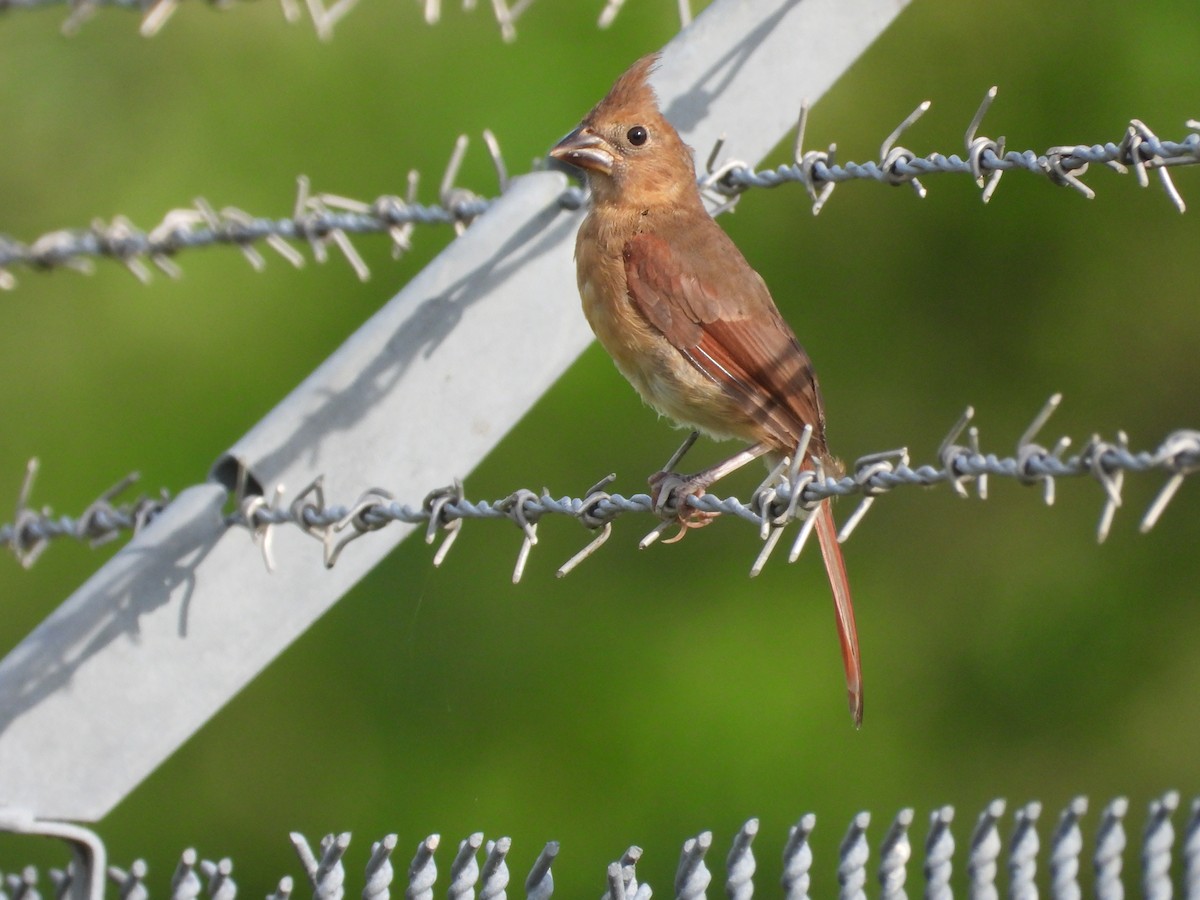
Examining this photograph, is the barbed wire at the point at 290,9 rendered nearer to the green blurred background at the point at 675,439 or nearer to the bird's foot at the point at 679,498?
the bird's foot at the point at 679,498

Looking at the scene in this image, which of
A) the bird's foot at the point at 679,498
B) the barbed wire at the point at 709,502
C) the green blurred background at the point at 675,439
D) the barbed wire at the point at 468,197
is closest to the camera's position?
the barbed wire at the point at 709,502

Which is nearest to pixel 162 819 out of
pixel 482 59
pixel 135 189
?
pixel 135 189

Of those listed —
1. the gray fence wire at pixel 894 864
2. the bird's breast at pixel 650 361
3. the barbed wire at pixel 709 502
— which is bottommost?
the gray fence wire at pixel 894 864

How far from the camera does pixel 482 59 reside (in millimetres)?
6801

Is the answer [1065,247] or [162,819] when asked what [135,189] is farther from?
[1065,247]

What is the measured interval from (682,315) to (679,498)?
29.4 inches

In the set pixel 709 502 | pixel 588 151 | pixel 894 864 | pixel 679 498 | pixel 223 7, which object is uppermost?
pixel 588 151

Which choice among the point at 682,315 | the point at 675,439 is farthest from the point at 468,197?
the point at 675,439

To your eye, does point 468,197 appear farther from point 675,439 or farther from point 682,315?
point 675,439

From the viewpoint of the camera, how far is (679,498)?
2916 millimetres

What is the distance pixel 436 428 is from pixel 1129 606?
462cm

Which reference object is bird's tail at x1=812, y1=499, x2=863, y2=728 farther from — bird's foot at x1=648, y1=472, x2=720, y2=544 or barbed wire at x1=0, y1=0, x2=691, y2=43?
barbed wire at x1=0, y1=0, x2=691, y2=43

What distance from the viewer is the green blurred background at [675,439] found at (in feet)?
21.3

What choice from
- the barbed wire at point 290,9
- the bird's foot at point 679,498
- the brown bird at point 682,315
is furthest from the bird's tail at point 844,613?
the barbed wire at point 290,9
